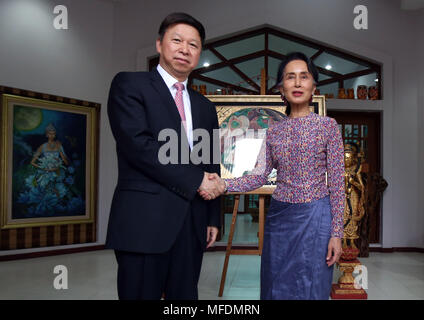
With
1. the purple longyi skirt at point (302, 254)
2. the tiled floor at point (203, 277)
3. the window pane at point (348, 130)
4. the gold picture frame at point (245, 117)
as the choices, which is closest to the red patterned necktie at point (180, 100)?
the purple longyi skirt at point (302, 254)

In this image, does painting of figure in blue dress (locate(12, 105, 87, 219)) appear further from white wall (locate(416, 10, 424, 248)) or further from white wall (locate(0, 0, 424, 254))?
white wall (locate(416, 10, 424, 248))

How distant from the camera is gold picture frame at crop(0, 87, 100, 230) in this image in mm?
4551

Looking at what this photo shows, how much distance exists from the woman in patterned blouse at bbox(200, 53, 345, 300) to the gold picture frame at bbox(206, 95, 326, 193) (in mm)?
1516

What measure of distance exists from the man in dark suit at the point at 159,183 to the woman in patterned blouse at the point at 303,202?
0.19m

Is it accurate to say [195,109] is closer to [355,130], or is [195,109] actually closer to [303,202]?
[303,202]

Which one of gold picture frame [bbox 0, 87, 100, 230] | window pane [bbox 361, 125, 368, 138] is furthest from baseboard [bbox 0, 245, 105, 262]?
window pane [bbox 361, 125, 368, 138]

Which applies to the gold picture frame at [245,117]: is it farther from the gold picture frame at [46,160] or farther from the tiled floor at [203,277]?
the gold picture frame at [46,160]

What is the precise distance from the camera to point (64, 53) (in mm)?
5020

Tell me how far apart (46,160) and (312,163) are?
14.4 feet

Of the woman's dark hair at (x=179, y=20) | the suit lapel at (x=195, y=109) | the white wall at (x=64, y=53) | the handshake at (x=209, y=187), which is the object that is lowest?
the handshake at (x=209, y=187)

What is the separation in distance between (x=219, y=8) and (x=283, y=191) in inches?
187

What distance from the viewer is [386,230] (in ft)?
17.2

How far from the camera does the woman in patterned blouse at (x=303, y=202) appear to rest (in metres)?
1.44

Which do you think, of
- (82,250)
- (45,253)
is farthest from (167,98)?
(82,250)
